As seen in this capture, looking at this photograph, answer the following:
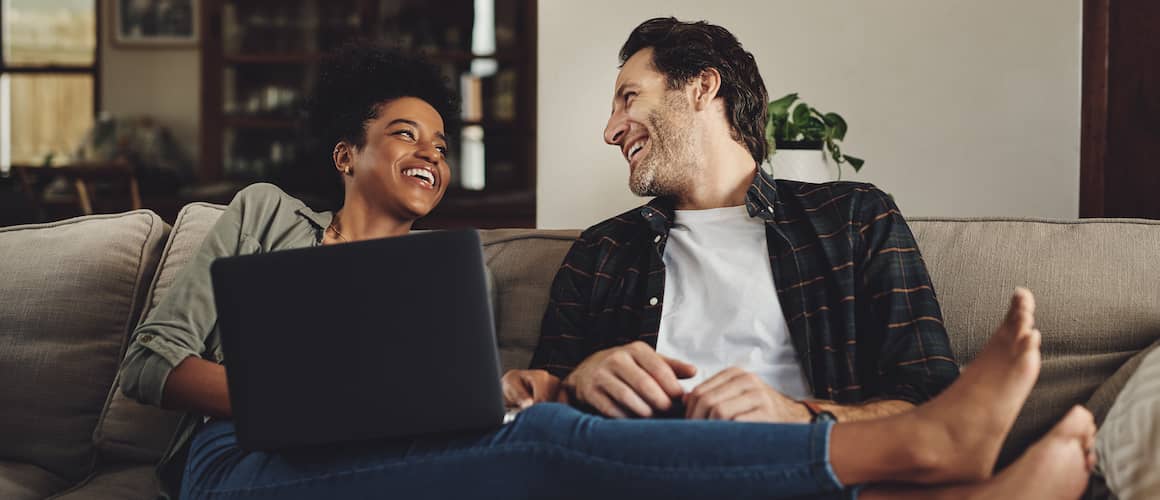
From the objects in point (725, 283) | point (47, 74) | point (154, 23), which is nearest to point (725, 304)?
point (725, 283)

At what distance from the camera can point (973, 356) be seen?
151cm

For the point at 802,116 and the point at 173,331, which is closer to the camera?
the point at 173,331

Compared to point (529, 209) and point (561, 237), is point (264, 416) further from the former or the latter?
point (529, 209)

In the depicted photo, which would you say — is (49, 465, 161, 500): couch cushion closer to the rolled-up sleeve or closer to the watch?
the rolled-up sleeve

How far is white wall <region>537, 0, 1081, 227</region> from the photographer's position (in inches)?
96.2

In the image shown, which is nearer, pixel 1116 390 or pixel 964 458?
→ pixel 964 458

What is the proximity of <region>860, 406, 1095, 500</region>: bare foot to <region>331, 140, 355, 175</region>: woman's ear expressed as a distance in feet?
3.92

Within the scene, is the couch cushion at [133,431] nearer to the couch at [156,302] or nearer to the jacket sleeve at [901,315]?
the couch at [156,302]

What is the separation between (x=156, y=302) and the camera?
1.73 metres

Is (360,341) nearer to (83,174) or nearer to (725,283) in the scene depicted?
(725,283)

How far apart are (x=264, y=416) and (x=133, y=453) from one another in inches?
25.7

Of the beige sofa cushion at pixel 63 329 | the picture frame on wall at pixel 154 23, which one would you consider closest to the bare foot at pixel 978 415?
the beige sofa cushion at pixel 63 329

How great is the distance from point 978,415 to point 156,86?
18.8 feet

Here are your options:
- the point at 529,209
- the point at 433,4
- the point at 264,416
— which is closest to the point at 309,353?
the point at 264,416
